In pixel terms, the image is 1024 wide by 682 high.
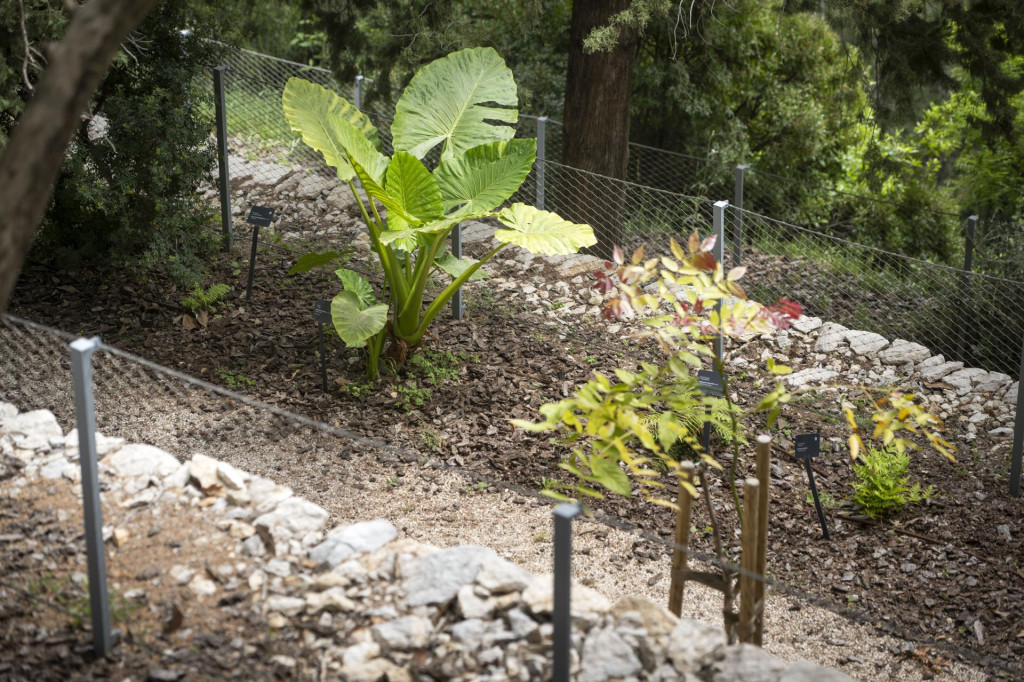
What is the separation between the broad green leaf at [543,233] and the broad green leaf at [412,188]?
42cm

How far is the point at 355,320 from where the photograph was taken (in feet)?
18.5

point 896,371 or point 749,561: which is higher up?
point 896,371

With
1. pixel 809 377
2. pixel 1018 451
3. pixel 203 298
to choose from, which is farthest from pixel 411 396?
pixel 1018 451

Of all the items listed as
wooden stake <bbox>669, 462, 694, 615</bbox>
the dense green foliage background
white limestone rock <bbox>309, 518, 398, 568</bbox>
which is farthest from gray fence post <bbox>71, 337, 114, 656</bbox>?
the dense green foliage background

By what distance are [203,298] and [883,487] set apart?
455 cm

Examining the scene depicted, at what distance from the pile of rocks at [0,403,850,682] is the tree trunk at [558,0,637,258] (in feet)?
13.9

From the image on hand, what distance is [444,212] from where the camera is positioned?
19.1ft

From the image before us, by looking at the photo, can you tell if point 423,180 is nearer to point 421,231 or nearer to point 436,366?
point 421,231

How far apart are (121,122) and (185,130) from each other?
1.46 ft

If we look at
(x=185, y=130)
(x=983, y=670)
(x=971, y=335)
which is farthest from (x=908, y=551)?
(x=185, y=130)

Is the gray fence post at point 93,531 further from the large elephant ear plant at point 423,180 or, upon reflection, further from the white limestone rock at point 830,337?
the white limestone rock at point 830,337

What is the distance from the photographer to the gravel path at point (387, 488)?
4336mm

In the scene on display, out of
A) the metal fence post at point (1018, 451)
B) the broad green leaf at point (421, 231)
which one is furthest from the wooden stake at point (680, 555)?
the metal fence post at point (1018, 451)

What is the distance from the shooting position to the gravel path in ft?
14.2
